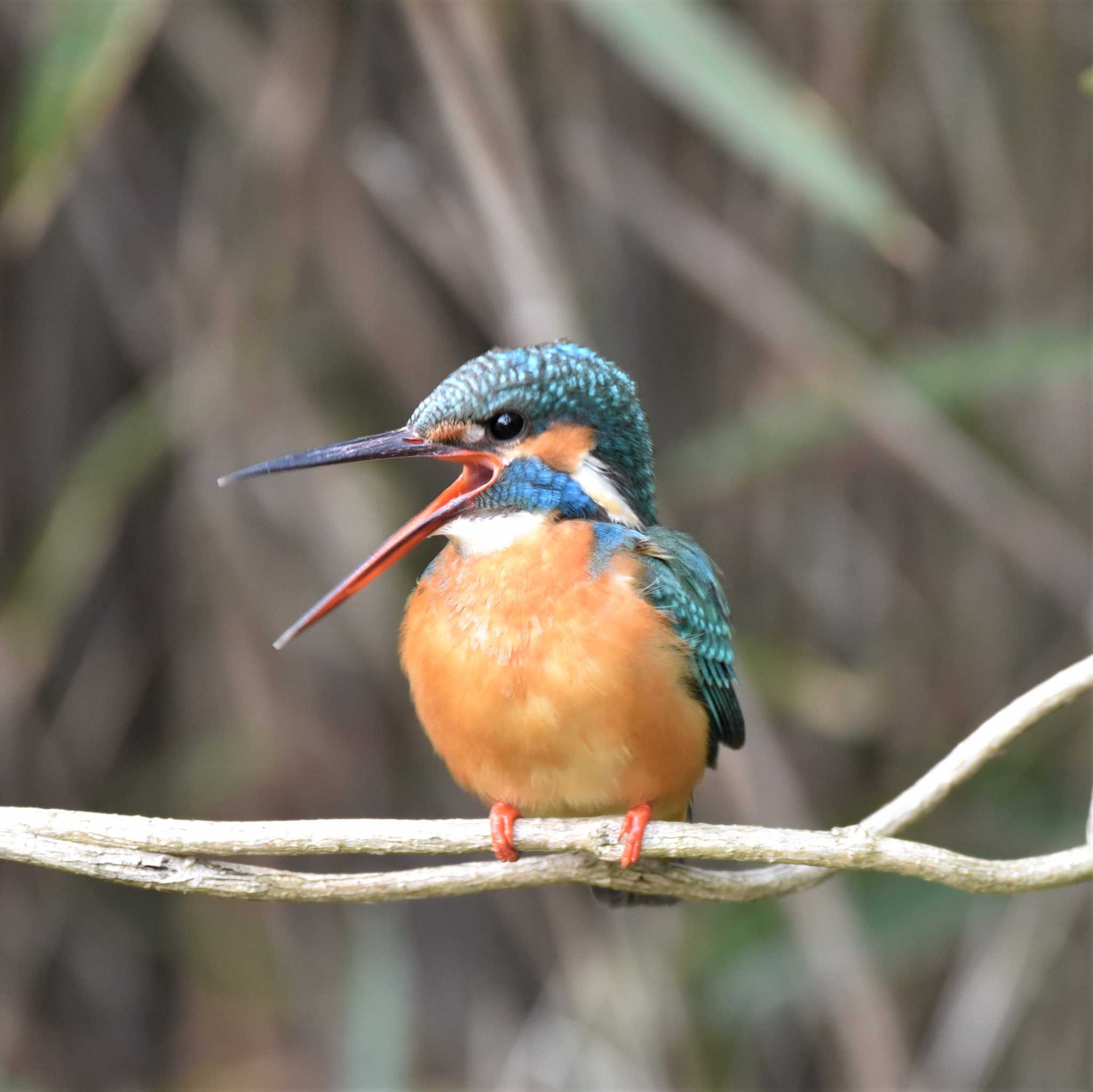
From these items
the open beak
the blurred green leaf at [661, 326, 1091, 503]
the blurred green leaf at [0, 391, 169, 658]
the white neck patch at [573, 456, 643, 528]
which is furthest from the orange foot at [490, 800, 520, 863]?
the blurred green leaf at [0, 391, 169, 658]

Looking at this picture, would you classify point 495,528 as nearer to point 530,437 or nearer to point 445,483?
point 530,437

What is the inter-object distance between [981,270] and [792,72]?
79 cm

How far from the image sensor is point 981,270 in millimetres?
3756

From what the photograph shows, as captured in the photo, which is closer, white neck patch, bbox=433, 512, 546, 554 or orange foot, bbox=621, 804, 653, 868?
orange foot, bbox=621, 804, 653, 868

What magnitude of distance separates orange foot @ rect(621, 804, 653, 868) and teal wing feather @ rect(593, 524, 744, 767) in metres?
0.26

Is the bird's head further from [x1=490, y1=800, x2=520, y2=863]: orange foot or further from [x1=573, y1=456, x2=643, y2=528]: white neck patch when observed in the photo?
[x1=490, y1=800, x2=520, y2=863]: orange foot

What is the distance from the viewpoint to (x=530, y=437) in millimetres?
2004

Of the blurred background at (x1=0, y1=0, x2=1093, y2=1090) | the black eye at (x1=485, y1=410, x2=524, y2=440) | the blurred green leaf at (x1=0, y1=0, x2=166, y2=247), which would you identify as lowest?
the blurred background at (x1=0, y1=0, x2=1093, y2=1090)

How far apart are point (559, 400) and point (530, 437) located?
7cm

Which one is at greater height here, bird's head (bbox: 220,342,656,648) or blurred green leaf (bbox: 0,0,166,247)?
blurred green leaf (bbox: 0,0,166,247)

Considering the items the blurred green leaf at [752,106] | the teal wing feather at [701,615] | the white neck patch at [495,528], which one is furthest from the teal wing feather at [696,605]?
the blurred green leaf at [752,106]

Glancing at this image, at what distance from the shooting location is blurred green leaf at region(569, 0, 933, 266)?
2297mm

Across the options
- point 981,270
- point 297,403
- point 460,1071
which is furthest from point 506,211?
point 460,1071

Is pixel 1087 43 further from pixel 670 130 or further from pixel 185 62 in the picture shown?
pixel 185 62
